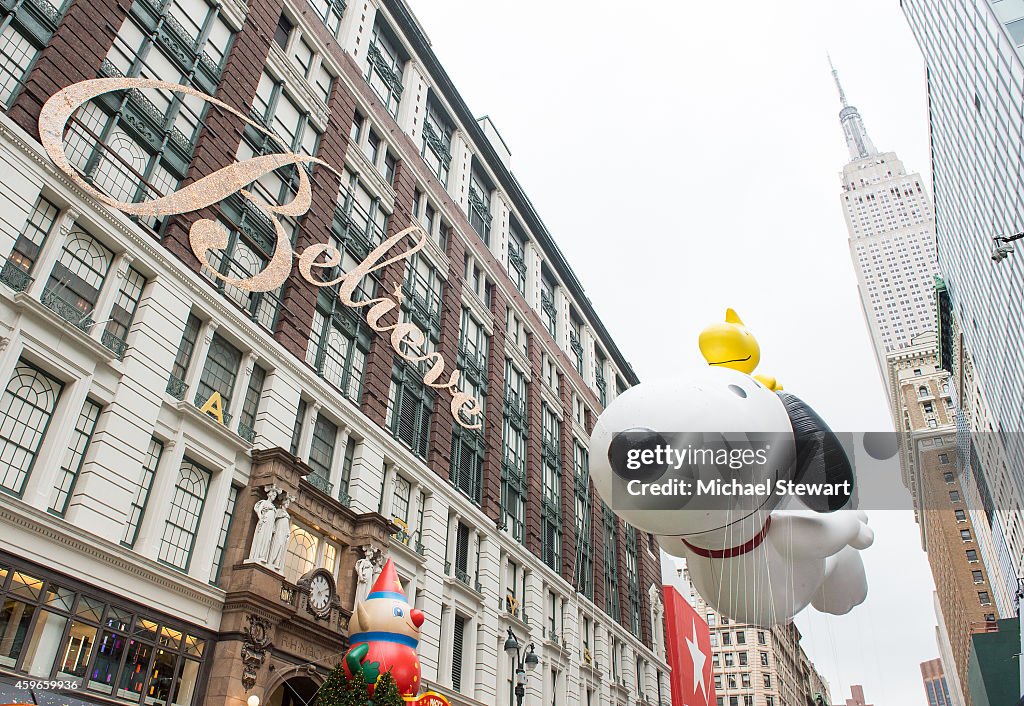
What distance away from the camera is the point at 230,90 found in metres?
24.3

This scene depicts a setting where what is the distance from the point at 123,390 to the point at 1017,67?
35227mm

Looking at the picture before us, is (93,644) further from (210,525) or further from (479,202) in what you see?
(479,202)

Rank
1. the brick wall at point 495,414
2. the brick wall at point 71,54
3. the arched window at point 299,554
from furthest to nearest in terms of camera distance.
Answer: the brick wall at point 495,414, the arched window at point 299,554, the brick wall at point 71,54

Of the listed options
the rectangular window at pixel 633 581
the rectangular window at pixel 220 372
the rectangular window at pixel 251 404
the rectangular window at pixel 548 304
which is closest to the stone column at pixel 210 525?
the rectangular window at pixel 251 404

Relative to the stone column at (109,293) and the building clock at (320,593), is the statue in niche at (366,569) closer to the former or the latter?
the building clock at (320,593)

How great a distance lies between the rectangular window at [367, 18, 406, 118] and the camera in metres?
35.3

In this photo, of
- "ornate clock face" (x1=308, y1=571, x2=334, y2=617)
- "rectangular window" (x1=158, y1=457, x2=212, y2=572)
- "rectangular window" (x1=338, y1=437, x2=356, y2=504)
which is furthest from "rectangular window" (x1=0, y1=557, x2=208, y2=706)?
"rectangular window" (x1=338, y1=437, x2=356, y2=504)

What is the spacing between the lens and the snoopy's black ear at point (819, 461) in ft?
31.1

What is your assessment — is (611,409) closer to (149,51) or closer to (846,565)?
(846,565)

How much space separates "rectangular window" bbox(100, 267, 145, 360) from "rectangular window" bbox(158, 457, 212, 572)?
3.46 metres

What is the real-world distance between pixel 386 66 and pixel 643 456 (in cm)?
3270

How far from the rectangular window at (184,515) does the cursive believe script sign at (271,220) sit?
5.62m

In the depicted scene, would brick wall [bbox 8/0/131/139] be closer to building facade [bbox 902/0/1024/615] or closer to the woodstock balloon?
the woodstock balloon

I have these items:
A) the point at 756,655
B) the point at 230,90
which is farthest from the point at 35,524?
the point at 756,655
